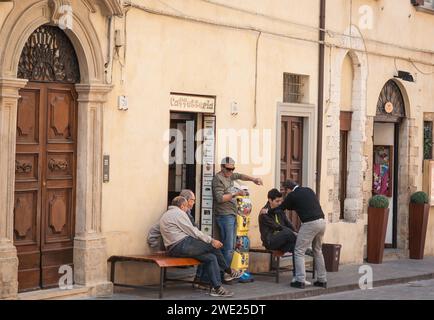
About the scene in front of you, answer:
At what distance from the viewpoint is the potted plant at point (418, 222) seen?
865 inches

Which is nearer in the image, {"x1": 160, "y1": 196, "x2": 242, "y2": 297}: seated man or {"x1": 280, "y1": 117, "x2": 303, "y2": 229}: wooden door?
{"x1": 160, "y1": 196, "x2": 242, "y2": 297}: seated man

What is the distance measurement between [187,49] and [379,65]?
255 inches

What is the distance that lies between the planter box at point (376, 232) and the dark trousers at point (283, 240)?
15.1ft

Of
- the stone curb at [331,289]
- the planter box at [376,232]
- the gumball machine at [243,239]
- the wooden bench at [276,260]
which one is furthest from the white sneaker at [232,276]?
the planter box at [376,232]

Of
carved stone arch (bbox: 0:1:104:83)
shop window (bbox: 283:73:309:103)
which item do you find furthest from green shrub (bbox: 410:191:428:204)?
carved stone arch (bbox: 0:1:104:83)

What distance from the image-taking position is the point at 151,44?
15.2 meters

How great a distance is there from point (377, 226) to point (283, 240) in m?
4.76

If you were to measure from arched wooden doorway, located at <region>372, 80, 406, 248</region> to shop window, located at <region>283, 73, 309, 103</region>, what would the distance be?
3.62m

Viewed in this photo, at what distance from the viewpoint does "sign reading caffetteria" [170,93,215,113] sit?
15711 mm

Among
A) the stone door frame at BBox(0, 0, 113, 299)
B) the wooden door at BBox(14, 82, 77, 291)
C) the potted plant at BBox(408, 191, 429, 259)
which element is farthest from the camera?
the potted plant at BBox(408, 191, 429, 259)

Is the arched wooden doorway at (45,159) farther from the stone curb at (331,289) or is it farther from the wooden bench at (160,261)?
the stone curb at (331,289)

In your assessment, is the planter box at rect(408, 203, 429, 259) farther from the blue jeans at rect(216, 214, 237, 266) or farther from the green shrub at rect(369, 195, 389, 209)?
the blue jeans at rect(216, 214, 237, 266)
